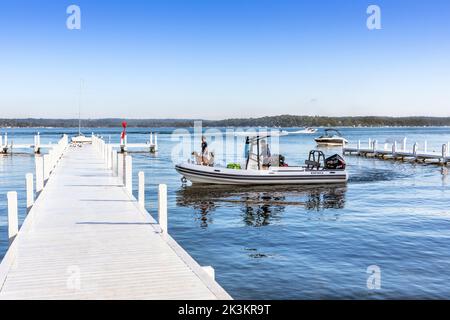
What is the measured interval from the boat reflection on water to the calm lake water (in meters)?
0.05

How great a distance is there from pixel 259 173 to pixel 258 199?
470 cm

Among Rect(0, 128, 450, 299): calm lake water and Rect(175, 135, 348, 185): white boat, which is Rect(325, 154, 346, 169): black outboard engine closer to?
Rect(175, 135, 348, 185): white boat

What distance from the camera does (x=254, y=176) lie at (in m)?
30.3

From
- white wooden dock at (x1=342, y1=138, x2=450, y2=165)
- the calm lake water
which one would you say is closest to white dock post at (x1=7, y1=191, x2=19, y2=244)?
the calm lake water

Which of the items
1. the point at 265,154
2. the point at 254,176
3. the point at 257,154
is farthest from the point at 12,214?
the point at 265,154

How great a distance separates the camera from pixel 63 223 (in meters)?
13.7

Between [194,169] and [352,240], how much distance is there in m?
15.3

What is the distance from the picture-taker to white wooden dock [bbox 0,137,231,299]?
8.23 metres

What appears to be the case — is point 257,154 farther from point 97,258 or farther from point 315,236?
point 97,258

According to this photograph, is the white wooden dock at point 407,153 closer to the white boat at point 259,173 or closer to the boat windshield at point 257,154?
the white boat at point 259,173

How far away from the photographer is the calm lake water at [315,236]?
12188 millimetres
